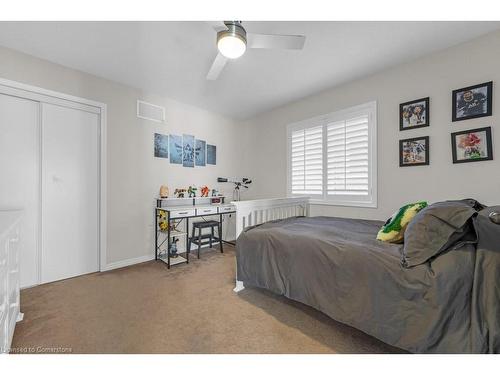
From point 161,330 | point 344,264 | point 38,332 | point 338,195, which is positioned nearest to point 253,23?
point 344,264

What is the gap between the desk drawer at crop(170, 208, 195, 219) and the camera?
9.87ft

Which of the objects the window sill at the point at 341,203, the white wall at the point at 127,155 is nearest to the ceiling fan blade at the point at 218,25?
the white wall at the point at 127,155

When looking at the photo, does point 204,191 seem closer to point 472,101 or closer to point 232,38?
point 232,38

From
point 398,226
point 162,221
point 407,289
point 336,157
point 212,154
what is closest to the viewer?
point 407,289

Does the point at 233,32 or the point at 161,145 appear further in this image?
the point at 161,145

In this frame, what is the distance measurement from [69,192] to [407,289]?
3.34 m

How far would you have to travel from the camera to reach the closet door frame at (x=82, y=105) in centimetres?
228

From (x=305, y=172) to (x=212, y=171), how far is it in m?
1.68

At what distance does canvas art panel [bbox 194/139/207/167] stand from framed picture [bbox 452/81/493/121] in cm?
333

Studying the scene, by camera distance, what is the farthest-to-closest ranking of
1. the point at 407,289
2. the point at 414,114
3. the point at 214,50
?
the point at 414,114 < the point at 214,50 < the point at 407,289

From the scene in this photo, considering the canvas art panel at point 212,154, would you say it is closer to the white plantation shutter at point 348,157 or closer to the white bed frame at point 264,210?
the white bed frame at point 264,210

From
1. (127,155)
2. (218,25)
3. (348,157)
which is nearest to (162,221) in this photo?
(127,155)

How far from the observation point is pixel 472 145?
2.12 meters

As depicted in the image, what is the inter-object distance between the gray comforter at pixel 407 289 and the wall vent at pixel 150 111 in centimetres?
278
